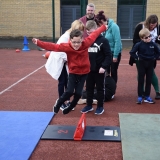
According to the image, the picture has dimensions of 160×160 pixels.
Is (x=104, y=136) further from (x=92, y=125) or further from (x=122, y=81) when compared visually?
(x=122, y=81)

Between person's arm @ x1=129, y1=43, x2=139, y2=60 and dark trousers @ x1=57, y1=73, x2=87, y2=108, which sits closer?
dark trousers @ x1=57, y1=73, x2=87, y2=108

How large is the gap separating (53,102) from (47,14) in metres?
18.4

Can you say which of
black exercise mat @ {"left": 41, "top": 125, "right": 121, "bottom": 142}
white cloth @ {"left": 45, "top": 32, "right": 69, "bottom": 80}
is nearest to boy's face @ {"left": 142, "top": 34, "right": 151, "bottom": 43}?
white cloth @ {"left": 45, "top": 32, "right": 69, "bottom": 80}

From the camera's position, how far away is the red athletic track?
3.76 meters

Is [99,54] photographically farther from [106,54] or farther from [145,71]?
[145,71]

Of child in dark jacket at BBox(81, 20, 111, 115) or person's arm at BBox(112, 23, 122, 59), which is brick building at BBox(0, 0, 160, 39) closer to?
person's arm at BBox(112, 23, 122, 59)

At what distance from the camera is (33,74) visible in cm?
946

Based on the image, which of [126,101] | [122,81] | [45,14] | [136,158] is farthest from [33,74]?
[45,14]

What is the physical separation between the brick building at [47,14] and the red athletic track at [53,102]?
12.8m

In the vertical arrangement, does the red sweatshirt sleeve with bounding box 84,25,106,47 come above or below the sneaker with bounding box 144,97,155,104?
above

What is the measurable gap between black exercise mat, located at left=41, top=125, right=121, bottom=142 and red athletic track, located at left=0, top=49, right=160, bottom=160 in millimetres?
92

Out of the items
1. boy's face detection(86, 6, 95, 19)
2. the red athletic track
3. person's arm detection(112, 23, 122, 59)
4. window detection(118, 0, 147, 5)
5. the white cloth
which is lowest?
the red athletic track

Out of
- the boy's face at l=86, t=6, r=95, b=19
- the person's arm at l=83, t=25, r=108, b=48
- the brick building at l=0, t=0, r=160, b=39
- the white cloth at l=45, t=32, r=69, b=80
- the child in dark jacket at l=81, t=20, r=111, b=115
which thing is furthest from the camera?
the brick building at l=0, t=0, r=160, b=39

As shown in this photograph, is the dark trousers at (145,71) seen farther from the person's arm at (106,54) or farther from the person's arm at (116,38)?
the person's arm at (106,54)
